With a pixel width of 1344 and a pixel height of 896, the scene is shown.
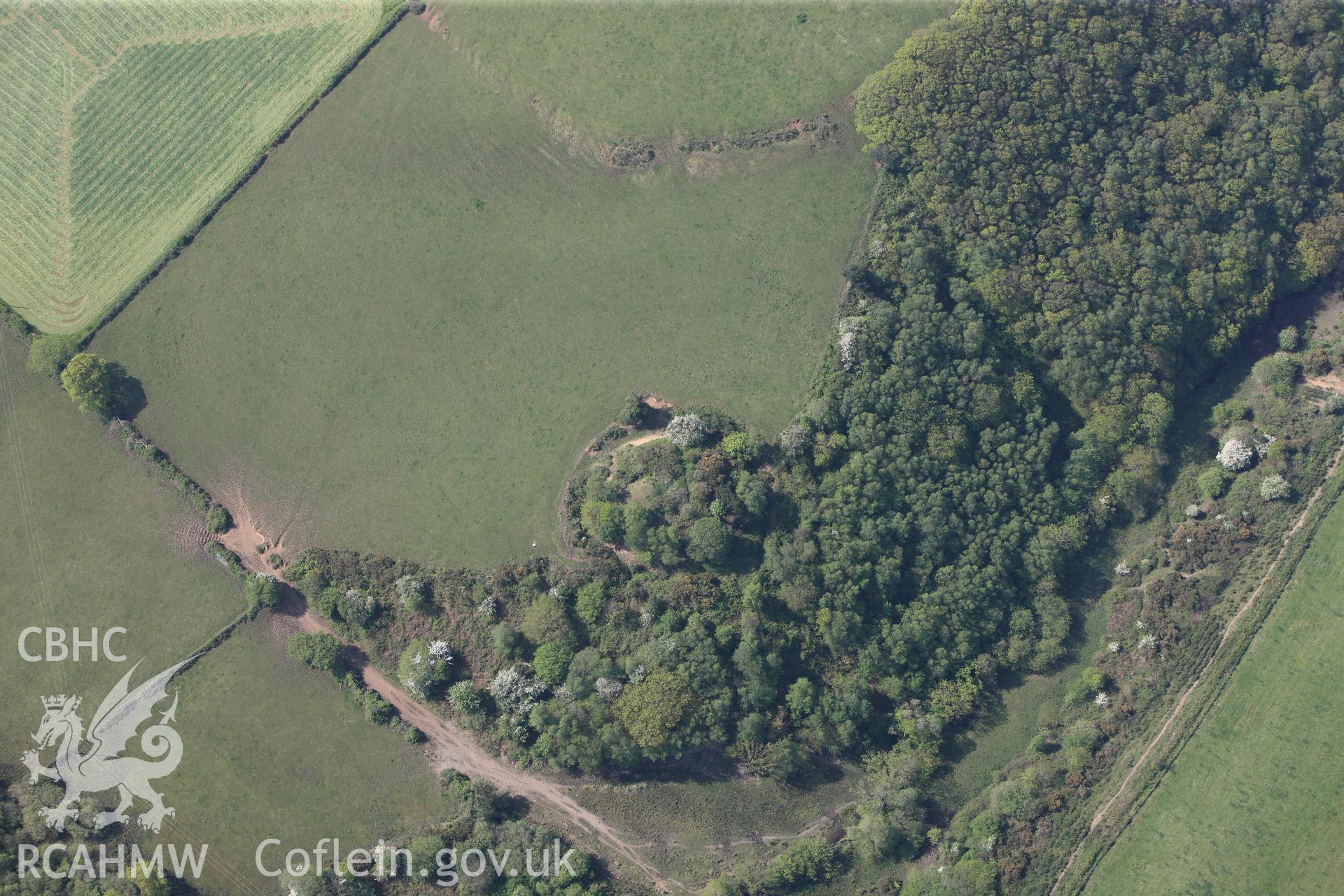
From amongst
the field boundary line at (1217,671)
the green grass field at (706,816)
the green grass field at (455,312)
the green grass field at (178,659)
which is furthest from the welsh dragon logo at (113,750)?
the field boundary line at (1217,671)

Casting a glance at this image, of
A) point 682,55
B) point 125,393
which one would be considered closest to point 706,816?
point 125,393

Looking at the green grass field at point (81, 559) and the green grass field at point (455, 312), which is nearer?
the green grass field at point (81, 559)

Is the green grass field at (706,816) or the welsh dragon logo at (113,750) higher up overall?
the welsh dragon logo at (113,750)

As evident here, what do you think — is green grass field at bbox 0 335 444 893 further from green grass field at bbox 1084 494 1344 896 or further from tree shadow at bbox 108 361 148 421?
green grass field at bbox 1084 494 1344 896

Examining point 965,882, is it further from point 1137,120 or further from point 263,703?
point 1137,120

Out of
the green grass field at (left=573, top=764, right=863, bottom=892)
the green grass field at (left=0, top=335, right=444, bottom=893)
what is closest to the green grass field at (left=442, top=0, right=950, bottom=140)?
the green grass field at (left=0, top=335, right=444, bottom=893)

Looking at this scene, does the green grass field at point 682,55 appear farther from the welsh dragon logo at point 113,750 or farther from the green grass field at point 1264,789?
the welsh dragon logo at point 113,750

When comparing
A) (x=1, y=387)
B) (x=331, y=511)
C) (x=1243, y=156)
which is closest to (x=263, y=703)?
(x=331, y=511)
